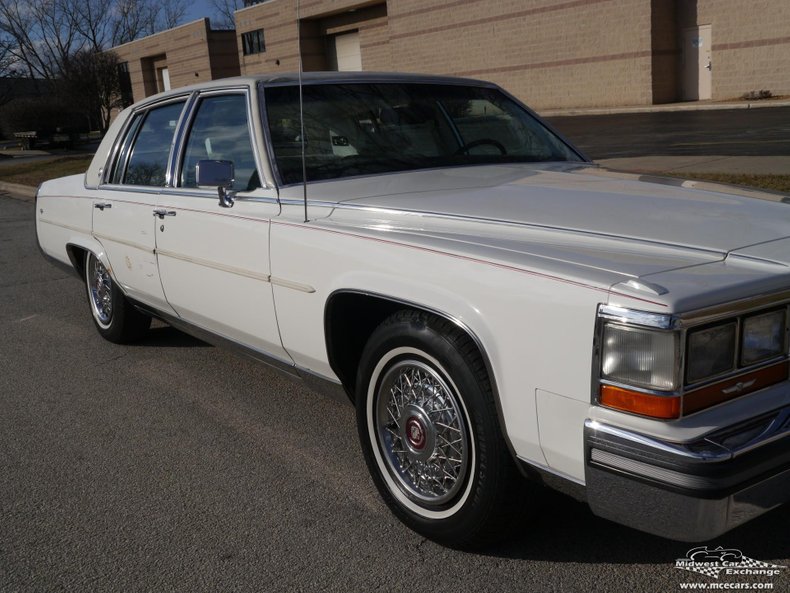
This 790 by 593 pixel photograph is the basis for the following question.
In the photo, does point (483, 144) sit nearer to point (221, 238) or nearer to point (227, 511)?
point (221, 238)

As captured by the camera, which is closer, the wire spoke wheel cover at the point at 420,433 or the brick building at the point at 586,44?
the wire spoke wheel cover at the point at 420,433

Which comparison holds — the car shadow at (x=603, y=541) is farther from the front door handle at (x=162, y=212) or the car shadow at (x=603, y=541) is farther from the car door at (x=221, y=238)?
the front door handle at (x=162, y=212)

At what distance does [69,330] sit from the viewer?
6.32m

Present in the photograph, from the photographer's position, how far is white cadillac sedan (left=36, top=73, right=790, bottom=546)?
88.0 inches

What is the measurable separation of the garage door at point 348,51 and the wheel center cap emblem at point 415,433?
38.7 metres

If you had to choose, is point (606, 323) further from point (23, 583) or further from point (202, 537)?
point (23, 583)

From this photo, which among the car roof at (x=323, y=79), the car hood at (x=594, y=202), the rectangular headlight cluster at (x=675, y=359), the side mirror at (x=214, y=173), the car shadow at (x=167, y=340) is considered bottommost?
the car shadow at (x=167, y=340)

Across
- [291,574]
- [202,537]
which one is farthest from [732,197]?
[202,537]

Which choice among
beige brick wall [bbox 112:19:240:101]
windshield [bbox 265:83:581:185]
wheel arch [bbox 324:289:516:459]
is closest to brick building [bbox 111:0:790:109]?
beige brick wall [bbox 112:19:240:101]

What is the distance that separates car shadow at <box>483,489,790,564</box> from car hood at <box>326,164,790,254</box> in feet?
3.07

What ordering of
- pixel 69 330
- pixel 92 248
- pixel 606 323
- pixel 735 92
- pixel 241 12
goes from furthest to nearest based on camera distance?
1. pixel 241 12
2. pixel 735 92
3. pixel 69 330
4. pixel 92 248
5. pixel 606 323

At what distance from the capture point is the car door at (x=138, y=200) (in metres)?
4.71

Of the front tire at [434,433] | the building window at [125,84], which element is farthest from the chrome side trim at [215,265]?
the building window at [125,84]

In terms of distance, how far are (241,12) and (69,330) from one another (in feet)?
140
